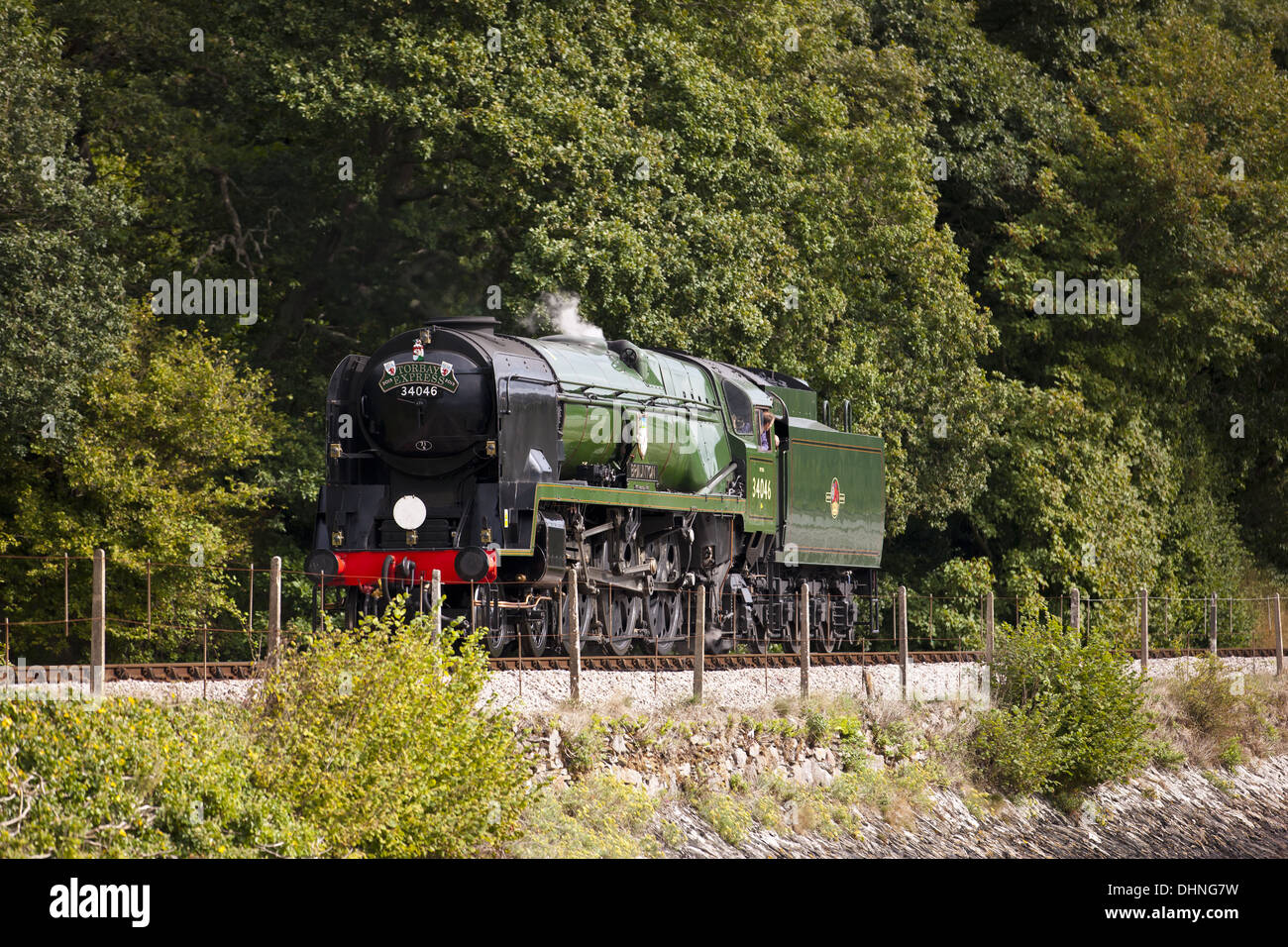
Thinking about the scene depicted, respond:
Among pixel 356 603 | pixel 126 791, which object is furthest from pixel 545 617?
pixel 126 791

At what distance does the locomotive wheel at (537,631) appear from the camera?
18969 millimetres

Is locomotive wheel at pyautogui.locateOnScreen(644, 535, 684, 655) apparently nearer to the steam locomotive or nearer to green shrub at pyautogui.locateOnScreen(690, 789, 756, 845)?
the steam locomotive

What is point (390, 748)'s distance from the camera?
39.3 ft

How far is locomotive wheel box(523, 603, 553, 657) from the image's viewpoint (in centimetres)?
1897

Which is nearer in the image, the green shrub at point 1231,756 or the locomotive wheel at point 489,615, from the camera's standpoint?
the locomotive wheel at point 489,615

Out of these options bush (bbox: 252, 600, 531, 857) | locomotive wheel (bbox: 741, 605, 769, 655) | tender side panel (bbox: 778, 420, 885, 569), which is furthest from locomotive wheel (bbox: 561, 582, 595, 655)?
bush (bbox: 252, 600, 531, 857)

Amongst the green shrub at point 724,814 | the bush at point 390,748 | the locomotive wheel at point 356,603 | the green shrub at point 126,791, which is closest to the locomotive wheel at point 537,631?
the locomotive wheel at point 356,603

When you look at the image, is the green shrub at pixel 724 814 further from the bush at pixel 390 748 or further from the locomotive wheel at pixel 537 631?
the locomotive wheel at pixel 537 631

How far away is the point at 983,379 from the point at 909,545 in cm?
563

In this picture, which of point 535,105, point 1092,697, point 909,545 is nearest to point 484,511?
point 1092,697

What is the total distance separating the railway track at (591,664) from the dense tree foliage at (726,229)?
715 centimetres

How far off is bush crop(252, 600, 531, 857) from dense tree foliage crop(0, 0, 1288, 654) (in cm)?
1405

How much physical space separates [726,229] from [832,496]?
5587 millimetres

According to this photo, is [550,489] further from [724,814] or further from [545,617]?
[724,814]
